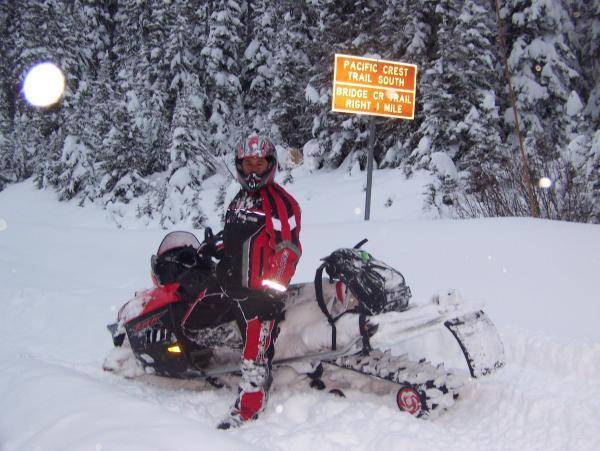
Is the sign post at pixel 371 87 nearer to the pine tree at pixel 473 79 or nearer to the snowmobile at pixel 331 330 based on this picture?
the pine tree at pixel 473 79

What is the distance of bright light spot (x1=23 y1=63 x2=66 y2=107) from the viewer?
1153 inches

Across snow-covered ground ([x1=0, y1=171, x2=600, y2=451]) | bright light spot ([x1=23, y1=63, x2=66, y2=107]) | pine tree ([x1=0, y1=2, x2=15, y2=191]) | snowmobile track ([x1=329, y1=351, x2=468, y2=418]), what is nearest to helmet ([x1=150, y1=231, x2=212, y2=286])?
snow-covered ground ([x1=0, y1=171, x2=600, y2=451])

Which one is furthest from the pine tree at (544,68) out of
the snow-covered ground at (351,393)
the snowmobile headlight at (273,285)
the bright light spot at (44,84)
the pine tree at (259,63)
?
the bright light spot at (44,84)

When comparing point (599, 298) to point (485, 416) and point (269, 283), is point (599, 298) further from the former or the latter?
point (269, 283)

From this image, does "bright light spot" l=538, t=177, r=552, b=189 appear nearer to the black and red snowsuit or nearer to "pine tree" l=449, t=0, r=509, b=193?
the black and red snowsuit

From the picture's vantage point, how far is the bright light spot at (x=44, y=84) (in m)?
29.3

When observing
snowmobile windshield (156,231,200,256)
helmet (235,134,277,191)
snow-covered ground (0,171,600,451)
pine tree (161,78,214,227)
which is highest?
pine tree (161,78,214,227)

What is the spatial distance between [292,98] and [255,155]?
19.8 metres

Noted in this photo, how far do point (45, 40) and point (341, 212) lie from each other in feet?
81.8

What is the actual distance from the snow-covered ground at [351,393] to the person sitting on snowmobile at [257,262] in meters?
0.27

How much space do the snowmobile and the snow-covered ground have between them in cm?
17

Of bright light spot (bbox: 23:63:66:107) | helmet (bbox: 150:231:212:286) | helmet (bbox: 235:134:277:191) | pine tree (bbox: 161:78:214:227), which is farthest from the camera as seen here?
bright light spot (bbox: 23:63:66:107)

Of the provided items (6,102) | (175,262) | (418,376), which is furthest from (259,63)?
(418,376)

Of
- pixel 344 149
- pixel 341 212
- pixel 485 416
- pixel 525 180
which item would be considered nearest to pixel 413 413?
pixel 485 416
